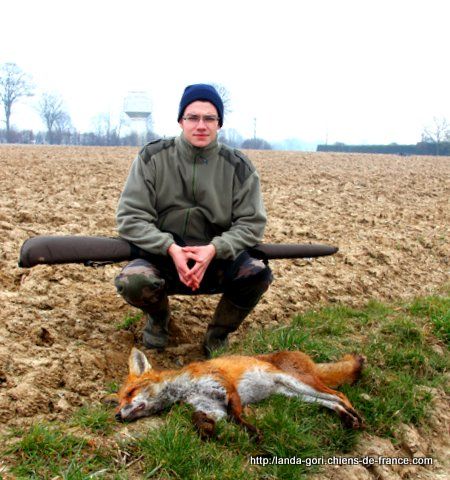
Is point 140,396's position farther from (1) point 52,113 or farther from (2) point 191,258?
(1) point 52,113

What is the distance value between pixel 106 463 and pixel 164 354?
1.81 metres

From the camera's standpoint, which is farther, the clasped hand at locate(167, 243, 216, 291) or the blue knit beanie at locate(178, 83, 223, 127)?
the blue knit beanie at locate(178, 83, 223, 127)

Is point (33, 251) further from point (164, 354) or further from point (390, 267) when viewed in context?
point (390, 267)

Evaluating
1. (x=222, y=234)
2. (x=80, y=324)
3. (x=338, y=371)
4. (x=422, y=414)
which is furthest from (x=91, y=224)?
(x=422, y=414)

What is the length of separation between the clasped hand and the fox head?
2.71 ft

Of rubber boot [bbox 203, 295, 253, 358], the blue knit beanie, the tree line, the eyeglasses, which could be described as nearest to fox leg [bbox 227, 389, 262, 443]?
rubber boot [bbox 203, 295, 253, 358]

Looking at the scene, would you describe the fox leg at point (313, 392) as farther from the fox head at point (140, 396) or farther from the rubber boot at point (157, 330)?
the rubber boot at point (157, 330)

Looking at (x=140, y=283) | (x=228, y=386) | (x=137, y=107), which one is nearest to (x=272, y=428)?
(x=228, y=386)

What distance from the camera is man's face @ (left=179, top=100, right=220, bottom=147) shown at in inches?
186

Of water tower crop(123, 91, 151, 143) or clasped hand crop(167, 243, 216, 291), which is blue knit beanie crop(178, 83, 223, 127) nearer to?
clasped hand crop(167, 243, 216, 291)

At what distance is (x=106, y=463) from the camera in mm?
3287

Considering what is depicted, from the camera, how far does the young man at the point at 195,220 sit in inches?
184

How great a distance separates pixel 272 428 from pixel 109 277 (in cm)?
323

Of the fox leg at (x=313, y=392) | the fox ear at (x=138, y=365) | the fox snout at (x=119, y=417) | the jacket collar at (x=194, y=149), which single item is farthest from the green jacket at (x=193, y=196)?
the fox snout at (x=119, y=417)
